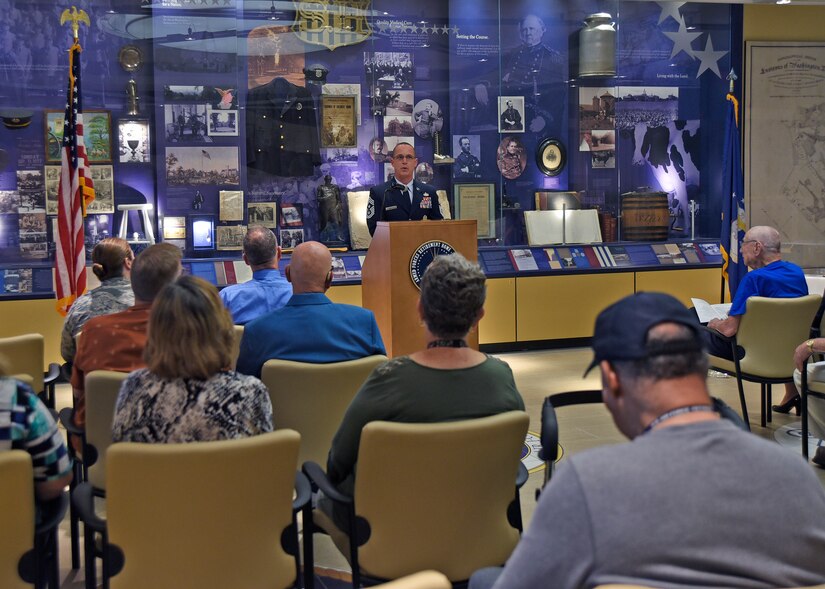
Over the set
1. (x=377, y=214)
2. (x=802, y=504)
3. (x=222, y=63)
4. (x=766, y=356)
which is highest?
(x=222, y=63)

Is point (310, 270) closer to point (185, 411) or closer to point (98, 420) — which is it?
point (98, 420)

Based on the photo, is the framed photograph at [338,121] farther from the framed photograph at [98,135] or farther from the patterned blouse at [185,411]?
the patterned blouse at [185,411]

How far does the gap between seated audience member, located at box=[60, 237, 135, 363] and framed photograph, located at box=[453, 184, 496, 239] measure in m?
5.18

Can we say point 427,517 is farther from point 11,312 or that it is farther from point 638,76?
point 638,76

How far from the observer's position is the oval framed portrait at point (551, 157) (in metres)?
9.56

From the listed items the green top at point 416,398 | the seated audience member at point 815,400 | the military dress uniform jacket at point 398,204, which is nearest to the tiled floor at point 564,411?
the seated audience member at point 815,400

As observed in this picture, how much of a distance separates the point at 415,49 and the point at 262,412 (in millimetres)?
7129

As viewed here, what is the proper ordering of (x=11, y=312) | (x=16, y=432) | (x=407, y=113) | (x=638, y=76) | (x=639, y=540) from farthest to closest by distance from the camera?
(x=638, y=76) < (x=407, y=113) < (x=11, y=312) < (x=16, y=432) < (x=639, y=540)

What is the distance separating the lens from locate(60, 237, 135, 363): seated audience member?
4207 millimetres

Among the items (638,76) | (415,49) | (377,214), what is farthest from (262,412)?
(638,76)

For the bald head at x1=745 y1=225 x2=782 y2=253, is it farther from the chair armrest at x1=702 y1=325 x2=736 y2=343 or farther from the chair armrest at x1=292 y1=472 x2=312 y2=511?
the chair armrest at x1=292 y1=472 x2=312 y2=511

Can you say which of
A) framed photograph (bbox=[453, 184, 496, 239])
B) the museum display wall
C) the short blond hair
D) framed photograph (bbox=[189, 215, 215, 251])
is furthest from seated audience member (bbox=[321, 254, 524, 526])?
framed photograph (bbox=[453, 184, 496, 239])

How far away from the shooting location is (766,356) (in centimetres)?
554

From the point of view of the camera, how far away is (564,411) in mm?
→ 6406
